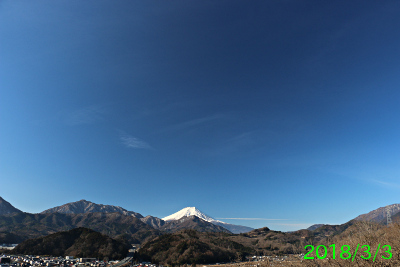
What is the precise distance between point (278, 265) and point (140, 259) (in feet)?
581

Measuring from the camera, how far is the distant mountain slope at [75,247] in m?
160

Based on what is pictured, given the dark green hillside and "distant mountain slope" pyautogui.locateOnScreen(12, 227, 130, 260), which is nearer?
the dark green hillside

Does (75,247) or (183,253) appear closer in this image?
(183,253)

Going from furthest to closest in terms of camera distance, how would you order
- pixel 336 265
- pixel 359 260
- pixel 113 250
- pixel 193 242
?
1. pixel 193 242
2. pixel 113 250
3. pixel 336 265
4. pixel 359 260

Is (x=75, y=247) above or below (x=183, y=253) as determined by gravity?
above

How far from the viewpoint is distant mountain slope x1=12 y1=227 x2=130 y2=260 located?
160375 millimetres

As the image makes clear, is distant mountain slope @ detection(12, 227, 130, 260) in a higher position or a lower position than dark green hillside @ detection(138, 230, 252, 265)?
higher

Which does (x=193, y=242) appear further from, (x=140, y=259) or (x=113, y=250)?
(x=113, y=250)

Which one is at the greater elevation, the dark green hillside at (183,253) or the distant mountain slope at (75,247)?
the distant mountain slope at (75,247)

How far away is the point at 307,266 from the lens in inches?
837

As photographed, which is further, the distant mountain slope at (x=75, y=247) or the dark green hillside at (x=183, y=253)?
the distant mountain slope at (x=75, y=247)

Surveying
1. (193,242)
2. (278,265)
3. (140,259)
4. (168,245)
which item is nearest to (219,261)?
(193,242)

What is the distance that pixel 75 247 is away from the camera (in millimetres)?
167500

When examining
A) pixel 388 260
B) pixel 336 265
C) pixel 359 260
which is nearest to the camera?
pixel 388 260
